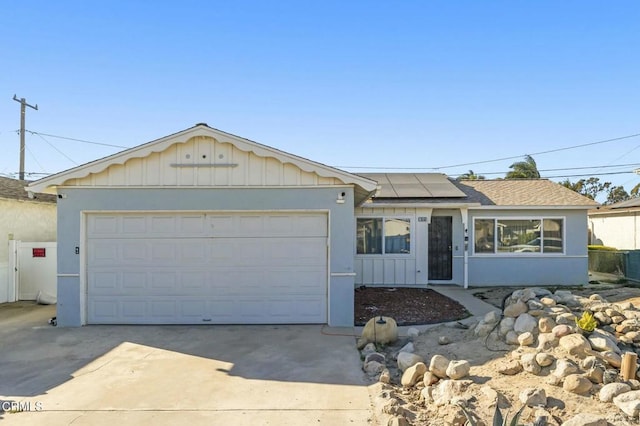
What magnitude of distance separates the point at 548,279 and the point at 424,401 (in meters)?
10.4

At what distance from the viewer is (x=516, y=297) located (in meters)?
6.47

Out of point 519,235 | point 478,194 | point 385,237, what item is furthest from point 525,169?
point 385,237

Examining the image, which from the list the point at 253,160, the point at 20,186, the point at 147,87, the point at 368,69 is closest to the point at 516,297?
the point at 253,160

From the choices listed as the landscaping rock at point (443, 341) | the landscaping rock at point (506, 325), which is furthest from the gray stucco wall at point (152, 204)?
the landscaping rock at point (506, 325)

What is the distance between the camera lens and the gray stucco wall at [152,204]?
7859mm

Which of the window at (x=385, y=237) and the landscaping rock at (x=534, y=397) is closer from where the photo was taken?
the landscaping rock at (x=534, y=397)

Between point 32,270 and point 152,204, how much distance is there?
5.94m

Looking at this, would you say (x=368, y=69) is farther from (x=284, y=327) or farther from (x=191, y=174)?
(x=284, y=327)

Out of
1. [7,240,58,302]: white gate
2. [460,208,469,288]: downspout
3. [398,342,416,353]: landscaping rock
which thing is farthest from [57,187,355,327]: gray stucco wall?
[460,208,469,288]: downspout

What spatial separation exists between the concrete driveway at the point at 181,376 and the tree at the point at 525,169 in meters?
27.9

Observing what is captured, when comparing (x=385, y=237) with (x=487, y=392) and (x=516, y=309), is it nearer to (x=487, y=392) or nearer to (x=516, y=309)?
(x=516, y=309)

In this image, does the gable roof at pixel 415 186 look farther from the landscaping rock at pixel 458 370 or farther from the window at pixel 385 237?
the landscaping rock at pixel 458 370

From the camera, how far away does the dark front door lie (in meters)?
12.8

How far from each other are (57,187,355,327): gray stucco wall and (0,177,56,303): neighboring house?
3564 mm
